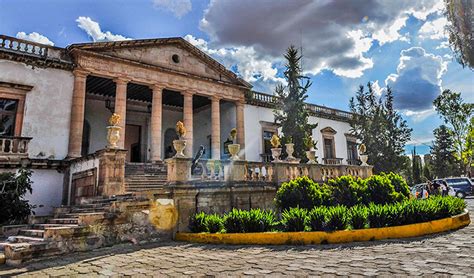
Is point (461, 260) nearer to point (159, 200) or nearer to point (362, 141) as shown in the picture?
point (159, 200)

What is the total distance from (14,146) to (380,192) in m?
13.6

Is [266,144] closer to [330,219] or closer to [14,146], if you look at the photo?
[14,146]

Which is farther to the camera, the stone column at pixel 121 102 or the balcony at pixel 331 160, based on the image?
the balcony at pixel 331 160

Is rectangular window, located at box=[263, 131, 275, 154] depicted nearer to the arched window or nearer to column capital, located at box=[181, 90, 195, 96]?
column capital, located at box=[181, 90, 195, 96]

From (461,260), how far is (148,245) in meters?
6.17

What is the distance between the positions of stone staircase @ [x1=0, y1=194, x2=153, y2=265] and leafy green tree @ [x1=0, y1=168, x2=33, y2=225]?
1.43 m

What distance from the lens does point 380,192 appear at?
31.9 feet

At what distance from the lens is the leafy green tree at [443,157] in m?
38.6

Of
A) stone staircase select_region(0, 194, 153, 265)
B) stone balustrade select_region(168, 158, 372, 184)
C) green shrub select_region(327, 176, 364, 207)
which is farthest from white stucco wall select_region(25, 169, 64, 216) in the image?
green shrub select_region(327, 176, 364, 207)

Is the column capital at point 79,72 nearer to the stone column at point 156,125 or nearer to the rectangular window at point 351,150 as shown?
the stone column at point 156,125

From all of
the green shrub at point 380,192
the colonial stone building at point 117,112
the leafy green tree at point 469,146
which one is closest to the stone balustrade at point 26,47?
the colonial stone building at point 117,112

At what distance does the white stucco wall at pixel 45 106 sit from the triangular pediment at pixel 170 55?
1.90 metres

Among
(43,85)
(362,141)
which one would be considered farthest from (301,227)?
(362,141)

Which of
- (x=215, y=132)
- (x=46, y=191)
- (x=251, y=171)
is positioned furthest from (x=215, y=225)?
(x=215, y=132)
